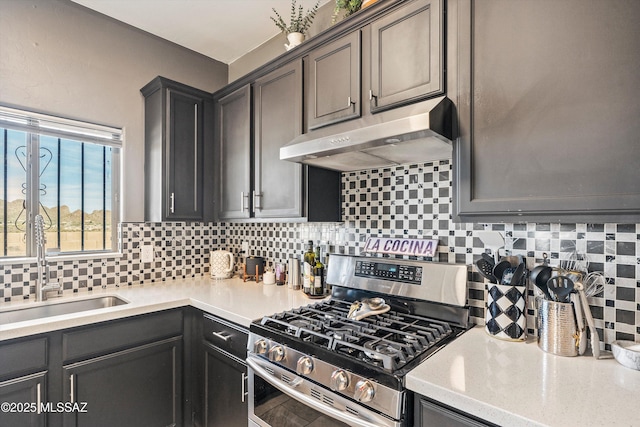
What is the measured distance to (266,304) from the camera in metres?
1.72

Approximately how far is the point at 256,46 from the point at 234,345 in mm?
2252

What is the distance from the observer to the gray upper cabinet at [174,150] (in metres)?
2.22

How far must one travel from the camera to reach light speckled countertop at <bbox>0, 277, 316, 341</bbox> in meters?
1.48

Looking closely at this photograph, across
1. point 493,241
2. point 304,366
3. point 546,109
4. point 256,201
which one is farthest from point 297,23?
point 304,366

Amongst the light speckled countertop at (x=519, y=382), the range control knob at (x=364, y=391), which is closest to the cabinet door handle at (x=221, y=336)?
the light speckled countertop at (x=519, y=382)

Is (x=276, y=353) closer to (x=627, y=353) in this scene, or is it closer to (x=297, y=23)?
(x=627, y=353)

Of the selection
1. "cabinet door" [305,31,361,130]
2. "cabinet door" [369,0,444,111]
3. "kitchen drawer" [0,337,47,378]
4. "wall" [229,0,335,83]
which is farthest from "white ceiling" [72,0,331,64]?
"kitchen drawer" [0,337,47,378]

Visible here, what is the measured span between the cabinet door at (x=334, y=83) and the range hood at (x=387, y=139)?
0.15 m

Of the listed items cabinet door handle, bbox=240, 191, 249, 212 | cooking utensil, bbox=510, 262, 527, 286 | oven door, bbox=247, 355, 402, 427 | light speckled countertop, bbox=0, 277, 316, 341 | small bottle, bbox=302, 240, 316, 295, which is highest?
cabinet door handle, bbox=240, 191, 249, 212

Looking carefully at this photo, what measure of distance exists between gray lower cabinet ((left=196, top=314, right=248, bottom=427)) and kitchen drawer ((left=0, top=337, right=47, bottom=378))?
71 centimetres

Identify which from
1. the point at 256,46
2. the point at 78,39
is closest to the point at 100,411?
the point at 78,39

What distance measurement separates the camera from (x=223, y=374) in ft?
5.54

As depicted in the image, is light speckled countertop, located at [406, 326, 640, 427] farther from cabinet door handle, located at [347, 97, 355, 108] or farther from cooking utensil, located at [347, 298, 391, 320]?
cabinet door handle, located at [347, 97, 355, 108]

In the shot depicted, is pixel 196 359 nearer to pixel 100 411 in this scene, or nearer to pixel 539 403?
pixel 100 411
